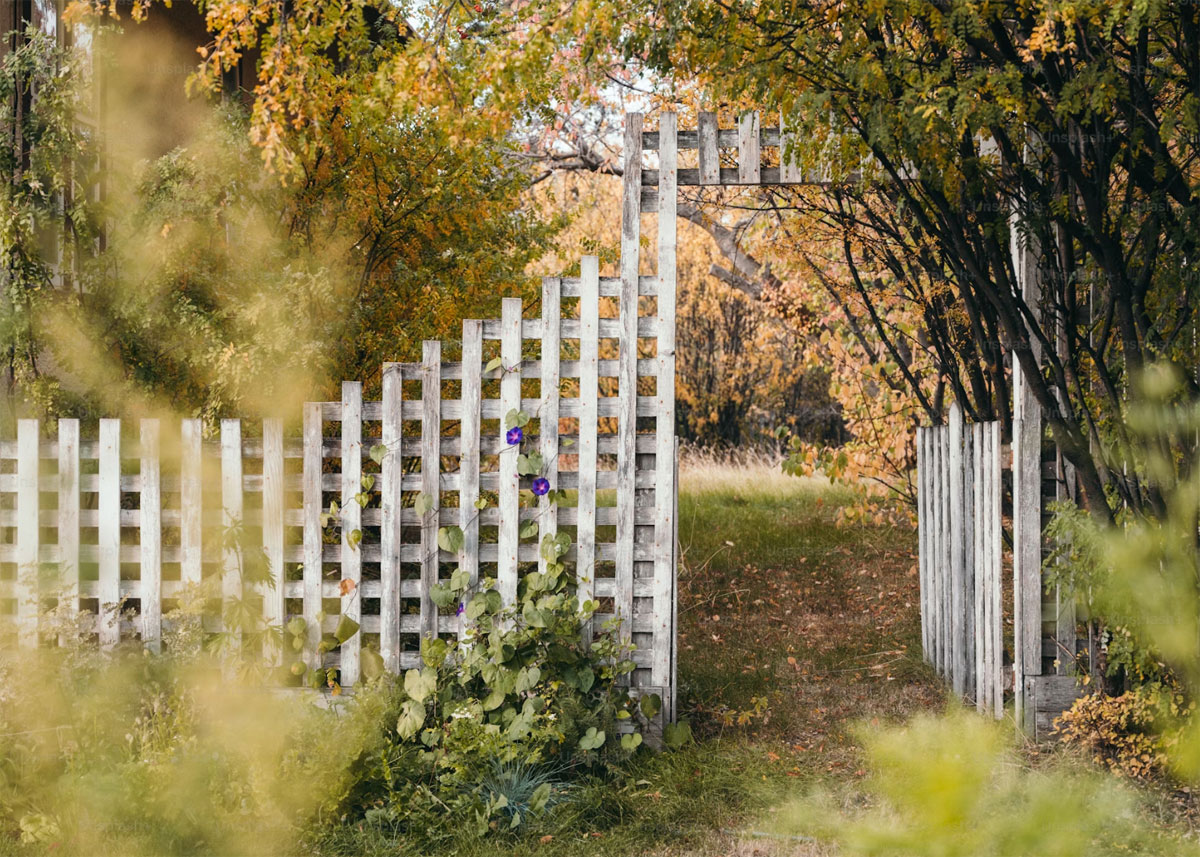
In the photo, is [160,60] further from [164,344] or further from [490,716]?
[490,716]

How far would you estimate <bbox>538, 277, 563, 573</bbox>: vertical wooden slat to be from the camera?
Result: 4.36 metres

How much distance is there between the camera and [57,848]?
11.3ft

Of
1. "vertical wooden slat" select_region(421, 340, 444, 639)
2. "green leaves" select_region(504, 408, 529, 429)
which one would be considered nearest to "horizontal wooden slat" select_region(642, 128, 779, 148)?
"green leaves" select_region(504, 408, 529, 429)

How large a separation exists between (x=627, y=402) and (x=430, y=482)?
0.86 m

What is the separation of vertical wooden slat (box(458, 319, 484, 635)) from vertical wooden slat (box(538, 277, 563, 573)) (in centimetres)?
26

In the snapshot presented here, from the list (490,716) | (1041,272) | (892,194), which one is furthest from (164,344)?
(1041,272)

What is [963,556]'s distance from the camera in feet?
16.7

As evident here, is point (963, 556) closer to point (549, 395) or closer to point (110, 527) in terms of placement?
point (549, 395)

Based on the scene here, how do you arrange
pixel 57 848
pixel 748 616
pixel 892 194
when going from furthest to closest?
pixel 748 616
pixel 892 194
pixel 57 848

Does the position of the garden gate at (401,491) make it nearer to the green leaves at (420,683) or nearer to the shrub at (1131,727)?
the green leaves at (420,683)

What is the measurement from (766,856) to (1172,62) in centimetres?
318

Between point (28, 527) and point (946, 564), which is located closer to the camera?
point (28, 527)

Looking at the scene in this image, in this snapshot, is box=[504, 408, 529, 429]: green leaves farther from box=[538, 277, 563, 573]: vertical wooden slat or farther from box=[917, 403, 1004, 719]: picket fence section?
box=[917, 403, 1004, 719]: picket fence section

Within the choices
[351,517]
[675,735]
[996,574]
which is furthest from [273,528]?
[996,574]
